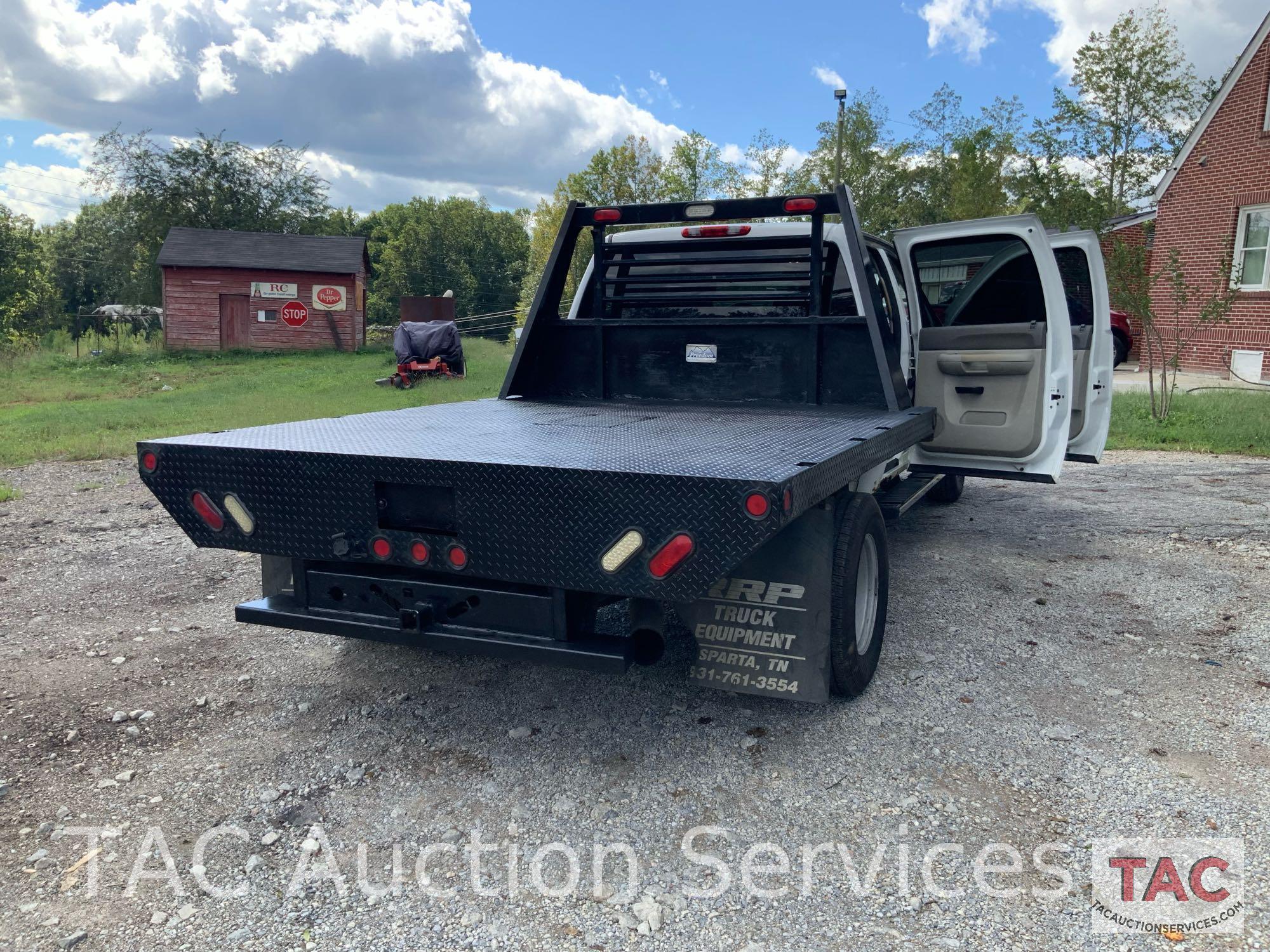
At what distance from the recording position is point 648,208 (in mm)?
5008

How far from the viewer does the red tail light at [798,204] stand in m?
4.71

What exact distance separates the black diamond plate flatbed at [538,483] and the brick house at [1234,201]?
1687cm

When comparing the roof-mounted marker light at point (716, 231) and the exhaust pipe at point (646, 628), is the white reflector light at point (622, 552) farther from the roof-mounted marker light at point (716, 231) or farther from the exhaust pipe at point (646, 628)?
the roof-mounted marker light at point (716, 231)

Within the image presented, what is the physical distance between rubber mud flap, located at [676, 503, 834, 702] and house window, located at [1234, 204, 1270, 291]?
18367 millimetres

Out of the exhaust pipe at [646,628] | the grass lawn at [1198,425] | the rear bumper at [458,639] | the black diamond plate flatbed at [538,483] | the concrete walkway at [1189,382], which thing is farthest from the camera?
the concrete walkway at [1189,382]

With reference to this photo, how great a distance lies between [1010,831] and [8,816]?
317 cm

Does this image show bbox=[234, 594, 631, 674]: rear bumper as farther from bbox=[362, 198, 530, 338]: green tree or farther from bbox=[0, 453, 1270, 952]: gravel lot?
bbox=[362, 198, 530, 338]: green tree

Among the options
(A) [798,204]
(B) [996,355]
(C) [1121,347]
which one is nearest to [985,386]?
(B) [996,355]

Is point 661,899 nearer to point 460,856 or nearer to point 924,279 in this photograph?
point 460,856

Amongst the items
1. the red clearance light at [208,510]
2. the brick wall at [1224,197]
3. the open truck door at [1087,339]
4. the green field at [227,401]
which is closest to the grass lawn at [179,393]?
the green field at [227,401]

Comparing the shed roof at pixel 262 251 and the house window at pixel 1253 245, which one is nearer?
the house window at pixel 1253 245

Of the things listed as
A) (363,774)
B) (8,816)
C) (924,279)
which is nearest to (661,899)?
(363,774)

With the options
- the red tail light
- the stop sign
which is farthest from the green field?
the red tail light

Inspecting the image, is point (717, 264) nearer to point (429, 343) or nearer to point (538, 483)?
point (538, 483)
